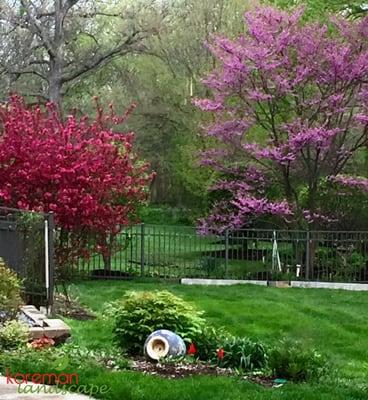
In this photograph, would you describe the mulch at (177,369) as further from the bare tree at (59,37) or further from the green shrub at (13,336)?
the bare tree at (59,37)

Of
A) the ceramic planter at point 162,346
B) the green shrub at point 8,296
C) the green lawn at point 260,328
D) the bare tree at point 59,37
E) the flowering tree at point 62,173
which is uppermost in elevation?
the bare tree at point 59,37

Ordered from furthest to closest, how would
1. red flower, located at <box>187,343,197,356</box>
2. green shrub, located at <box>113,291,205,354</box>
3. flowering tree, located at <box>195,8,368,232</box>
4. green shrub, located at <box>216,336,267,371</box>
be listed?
flowering tree, located at <box>195,8,368,232</box> < green shrub, located at <box>113,291,205,354</box> < red flower, located at <box>187,343,197,356</box> < green shrub, located at <box>216,336,267,371</box>

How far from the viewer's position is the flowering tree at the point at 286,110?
17656 millimetres

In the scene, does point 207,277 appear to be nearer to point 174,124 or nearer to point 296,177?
point 296,177

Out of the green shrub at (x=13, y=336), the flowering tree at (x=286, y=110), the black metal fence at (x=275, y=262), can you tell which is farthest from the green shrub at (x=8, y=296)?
the flowering tree at (x=286, y=110)

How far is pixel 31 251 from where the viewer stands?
1103cm

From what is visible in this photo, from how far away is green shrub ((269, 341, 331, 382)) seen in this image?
6.38 metres

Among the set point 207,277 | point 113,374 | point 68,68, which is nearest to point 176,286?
point 207,277

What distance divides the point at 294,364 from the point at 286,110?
43.5 ft

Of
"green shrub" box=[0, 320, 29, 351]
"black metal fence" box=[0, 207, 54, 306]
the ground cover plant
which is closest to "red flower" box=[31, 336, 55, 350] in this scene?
"green shrub" box=[0, 320, 29, 351]

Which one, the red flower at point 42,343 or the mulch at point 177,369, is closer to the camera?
the mulch at point 177,369

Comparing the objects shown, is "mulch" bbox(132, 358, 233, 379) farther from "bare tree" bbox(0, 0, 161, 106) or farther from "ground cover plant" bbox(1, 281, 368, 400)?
"bare tree" bbox(0, 0, 161, 106)

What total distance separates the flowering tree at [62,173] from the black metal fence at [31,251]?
63.6 inches

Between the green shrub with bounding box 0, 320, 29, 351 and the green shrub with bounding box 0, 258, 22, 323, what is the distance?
56 cm
